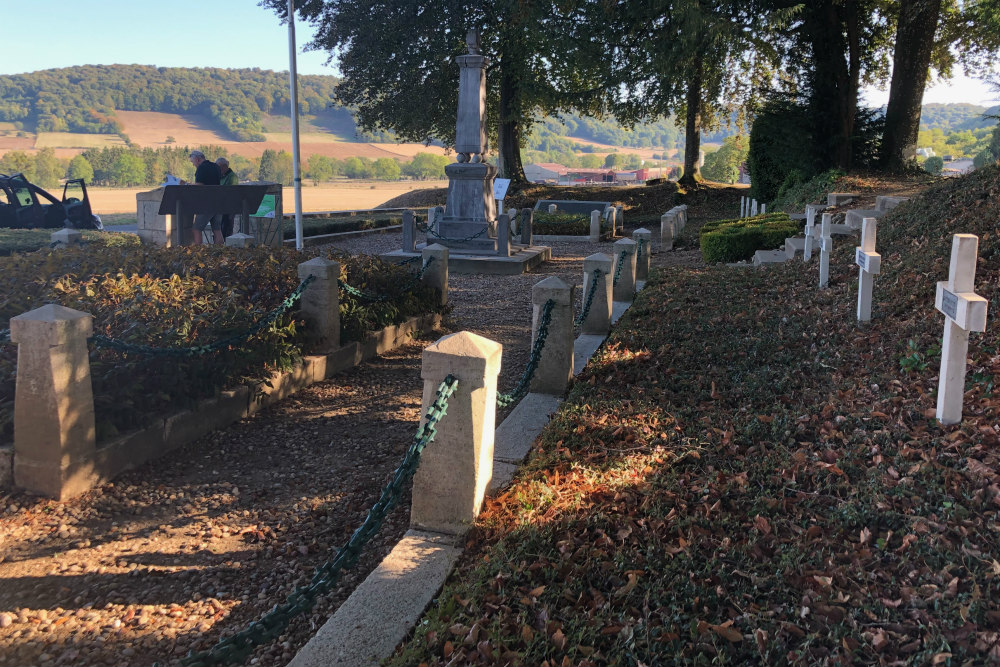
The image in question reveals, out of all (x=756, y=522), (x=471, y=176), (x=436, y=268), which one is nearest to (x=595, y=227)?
(x=471, y=176)

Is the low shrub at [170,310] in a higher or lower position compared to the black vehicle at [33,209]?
lower

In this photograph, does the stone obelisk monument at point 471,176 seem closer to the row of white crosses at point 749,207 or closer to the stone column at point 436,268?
the stone column at point 436,268

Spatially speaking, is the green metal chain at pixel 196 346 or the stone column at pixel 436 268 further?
the stone column at pixel 436 268

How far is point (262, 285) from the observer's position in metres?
7.21

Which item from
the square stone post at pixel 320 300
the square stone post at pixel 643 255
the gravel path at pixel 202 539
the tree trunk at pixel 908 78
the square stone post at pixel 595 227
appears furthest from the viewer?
the square stone post at pixel 595 227

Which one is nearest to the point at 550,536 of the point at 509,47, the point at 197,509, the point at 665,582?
the point at 665,582

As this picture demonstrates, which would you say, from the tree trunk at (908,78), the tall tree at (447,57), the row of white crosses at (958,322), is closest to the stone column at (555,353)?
the row of white crosses at (958,322)

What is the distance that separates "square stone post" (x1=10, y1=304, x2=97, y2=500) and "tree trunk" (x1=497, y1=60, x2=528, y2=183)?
27544 mm

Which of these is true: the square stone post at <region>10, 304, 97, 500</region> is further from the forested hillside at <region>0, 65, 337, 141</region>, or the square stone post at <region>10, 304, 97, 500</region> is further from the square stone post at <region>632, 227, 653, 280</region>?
the forested hillside at <region>0, 65, 337, 141</region>

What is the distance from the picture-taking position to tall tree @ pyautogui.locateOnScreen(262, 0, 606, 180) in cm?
2700

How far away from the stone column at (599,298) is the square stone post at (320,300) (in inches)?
106

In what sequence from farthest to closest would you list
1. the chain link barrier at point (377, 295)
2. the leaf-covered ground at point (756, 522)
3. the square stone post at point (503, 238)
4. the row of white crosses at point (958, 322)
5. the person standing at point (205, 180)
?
1. the square stone post at point (503, 238)
2. the person standing at point (205, 180)
3. the chain link barrier at point (377, 295)
4. the row of white crosses at point (958, 322)
5. the leaf-covered ground at point (756, 522)

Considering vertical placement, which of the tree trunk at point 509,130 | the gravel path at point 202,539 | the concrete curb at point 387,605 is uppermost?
the tree trunk at point 509,130

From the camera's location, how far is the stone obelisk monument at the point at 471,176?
16.2 m
